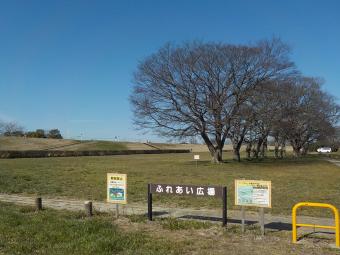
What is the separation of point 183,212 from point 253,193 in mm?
3416

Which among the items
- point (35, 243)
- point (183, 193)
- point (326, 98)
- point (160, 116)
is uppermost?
point (326, 98)

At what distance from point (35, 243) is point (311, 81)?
67.1 m

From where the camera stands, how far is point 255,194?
942cm

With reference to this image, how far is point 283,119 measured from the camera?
51781 millimetres

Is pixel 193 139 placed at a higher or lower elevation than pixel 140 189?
higher

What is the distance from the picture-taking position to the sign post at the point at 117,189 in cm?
1139

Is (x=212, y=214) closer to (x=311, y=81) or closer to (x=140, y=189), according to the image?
(x=140, y=189)

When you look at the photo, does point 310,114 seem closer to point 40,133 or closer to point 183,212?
point 183,212

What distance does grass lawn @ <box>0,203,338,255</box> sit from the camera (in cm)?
808

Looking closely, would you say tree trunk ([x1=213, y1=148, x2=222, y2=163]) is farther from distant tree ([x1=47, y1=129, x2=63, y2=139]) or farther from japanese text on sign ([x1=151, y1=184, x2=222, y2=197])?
distant tree ([x1=47, y1=129, x2=63, y2=139])

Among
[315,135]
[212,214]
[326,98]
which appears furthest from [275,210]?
[315,135]

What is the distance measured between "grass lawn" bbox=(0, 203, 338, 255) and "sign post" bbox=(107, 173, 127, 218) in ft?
1.43

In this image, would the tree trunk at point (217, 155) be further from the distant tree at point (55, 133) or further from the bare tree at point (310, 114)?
the distant tree at point (55, 133)

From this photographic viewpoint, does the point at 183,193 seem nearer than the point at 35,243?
No
